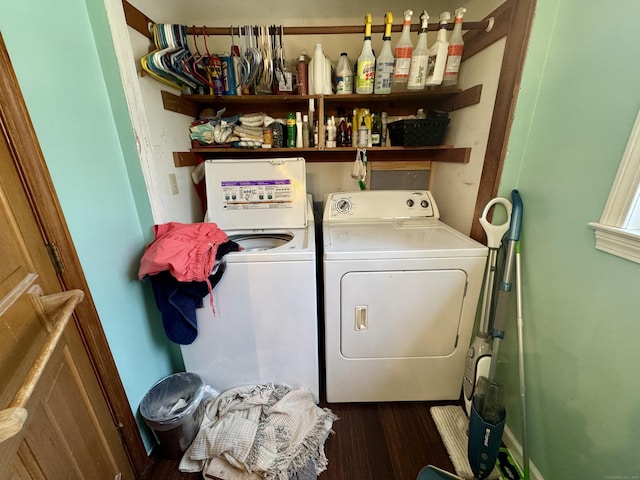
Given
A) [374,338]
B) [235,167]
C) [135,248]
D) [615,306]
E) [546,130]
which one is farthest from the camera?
[235,167]

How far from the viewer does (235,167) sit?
5.97ft

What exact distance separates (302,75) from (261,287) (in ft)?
4.59

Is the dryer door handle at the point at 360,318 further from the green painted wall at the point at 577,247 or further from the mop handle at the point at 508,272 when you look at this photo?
the green painted wall at the point at 577,247

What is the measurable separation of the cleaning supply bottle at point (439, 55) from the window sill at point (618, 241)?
1108 millimetres

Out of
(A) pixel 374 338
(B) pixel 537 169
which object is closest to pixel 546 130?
(B) pixel 537 169

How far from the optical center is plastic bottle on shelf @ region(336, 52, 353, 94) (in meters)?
1.65

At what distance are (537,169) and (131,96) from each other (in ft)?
6.20

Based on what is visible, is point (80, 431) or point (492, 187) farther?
point (492, 187)

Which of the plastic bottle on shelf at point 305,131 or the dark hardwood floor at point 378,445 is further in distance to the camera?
the plastic bottle on shelf at point 305,131

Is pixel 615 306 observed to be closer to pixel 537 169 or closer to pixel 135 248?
pixel 537 169

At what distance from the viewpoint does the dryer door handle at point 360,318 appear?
1.38 m

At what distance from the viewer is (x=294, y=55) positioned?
189cm

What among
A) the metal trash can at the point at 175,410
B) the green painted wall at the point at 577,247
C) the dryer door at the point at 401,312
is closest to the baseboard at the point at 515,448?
the green painted wall at the point at 577,247

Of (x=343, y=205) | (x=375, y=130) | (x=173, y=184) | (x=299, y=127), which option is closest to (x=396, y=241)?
(x=343, y=205)
